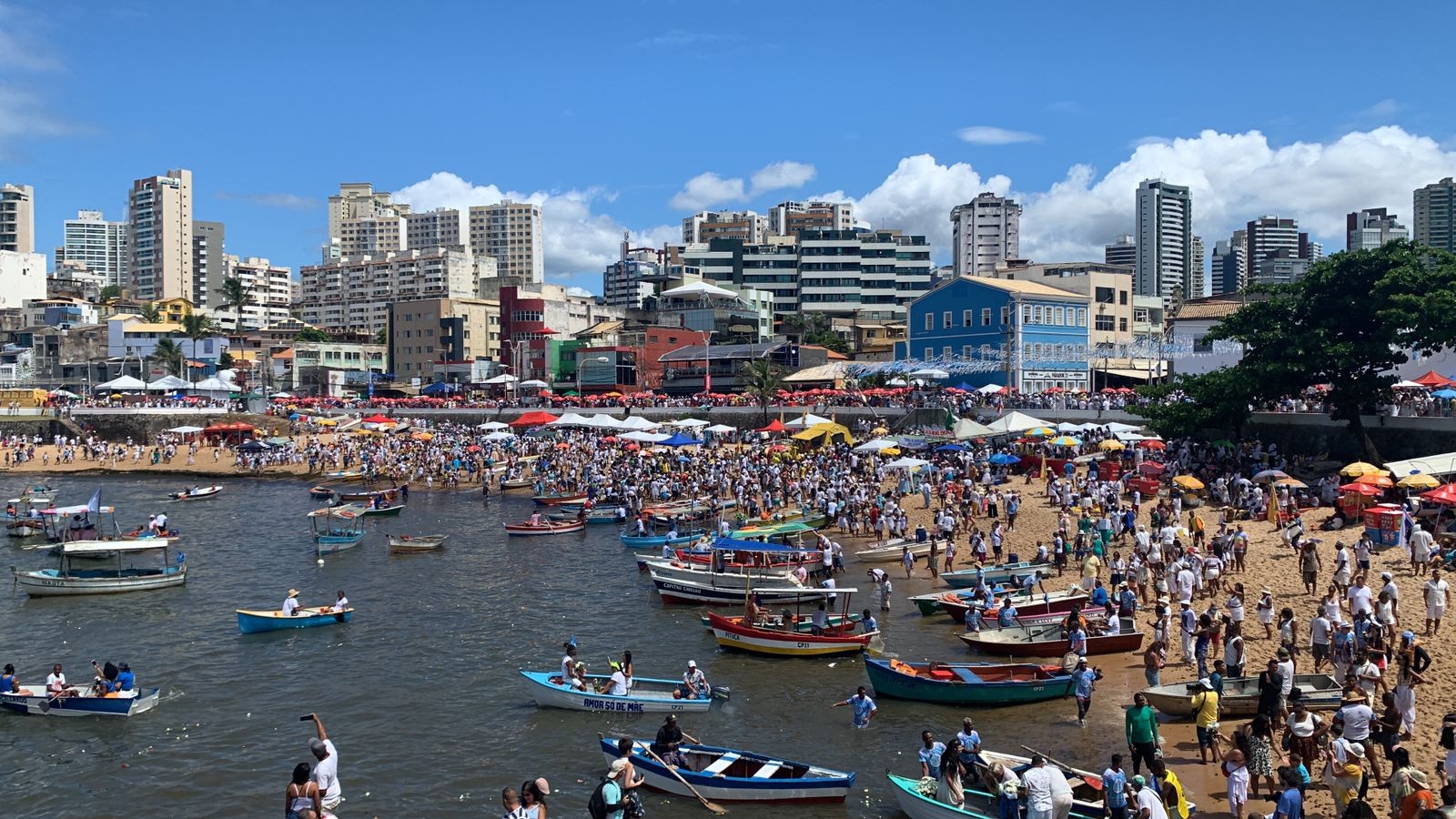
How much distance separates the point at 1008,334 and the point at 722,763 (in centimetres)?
4734

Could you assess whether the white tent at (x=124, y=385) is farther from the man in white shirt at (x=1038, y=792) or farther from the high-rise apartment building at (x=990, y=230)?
Result: the high-rise apartment building at (x=990, y=230)

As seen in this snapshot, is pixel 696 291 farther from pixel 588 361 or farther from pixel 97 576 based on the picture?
pixel 97 576

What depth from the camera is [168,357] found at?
107 meters

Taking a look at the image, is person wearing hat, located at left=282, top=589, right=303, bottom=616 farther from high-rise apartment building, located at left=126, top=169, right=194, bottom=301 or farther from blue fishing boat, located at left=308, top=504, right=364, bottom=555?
high-rise apartment building, located at left=126, top=169, right=194, bottom=301

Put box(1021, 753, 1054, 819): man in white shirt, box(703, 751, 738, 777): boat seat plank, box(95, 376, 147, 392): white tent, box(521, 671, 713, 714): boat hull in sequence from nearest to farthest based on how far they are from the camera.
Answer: box(1021, 753, 1054, 819): man in white shirt < box(703, 751, 738, 777): boat seat plank < box(521, 671, 713, 714): boat hull < box(95, 376, 147, 392): white tent

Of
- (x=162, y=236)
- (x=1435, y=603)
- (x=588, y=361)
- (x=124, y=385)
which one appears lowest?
(x=1435, y=603)

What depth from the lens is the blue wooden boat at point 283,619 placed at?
1147 inches

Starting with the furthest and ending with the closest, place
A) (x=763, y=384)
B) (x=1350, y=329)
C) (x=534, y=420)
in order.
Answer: (x=763, y=384), (x=534, y=420), (x=1350, y=329)

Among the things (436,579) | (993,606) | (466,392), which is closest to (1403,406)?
(993,606)

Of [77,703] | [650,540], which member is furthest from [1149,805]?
[650,540]

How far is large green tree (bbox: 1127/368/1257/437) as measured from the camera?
41000mm

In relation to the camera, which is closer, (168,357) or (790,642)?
(790,642)

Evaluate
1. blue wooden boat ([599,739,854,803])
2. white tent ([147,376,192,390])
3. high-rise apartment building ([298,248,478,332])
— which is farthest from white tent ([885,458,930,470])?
high-rise apartment building ([298,248,478,332])

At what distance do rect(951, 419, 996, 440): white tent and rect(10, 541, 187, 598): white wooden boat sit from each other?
30.9 m
